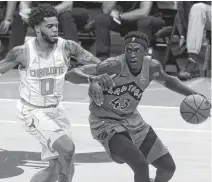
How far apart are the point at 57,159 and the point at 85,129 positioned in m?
2.80

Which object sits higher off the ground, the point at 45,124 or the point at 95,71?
the point at 95,71

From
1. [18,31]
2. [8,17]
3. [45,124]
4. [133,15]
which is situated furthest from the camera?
[18,31]

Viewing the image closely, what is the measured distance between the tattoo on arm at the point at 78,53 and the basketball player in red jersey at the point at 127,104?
267mm

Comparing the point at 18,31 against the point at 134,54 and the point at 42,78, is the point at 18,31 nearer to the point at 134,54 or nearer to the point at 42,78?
the point at 42,78

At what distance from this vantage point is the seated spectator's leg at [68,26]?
11.8m

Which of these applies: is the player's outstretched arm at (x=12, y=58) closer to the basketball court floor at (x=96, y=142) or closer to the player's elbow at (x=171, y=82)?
the basketball court floor at (x=96, y=142)

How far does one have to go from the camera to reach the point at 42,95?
6.24 metres

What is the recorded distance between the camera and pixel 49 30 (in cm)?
627

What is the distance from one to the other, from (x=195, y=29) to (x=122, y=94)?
18.3 ft

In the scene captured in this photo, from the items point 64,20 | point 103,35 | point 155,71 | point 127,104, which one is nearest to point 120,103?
point 127,104

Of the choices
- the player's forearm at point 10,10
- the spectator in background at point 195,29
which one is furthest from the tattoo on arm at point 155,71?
the player's forearm at point 10,10

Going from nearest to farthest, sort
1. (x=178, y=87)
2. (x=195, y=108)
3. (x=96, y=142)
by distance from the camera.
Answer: (x=178, y=87) < (x=195, y=108) < (x=96, y=142)

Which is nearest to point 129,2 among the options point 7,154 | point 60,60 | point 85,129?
point 85,129

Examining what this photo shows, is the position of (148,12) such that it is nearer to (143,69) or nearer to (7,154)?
(7,154)
